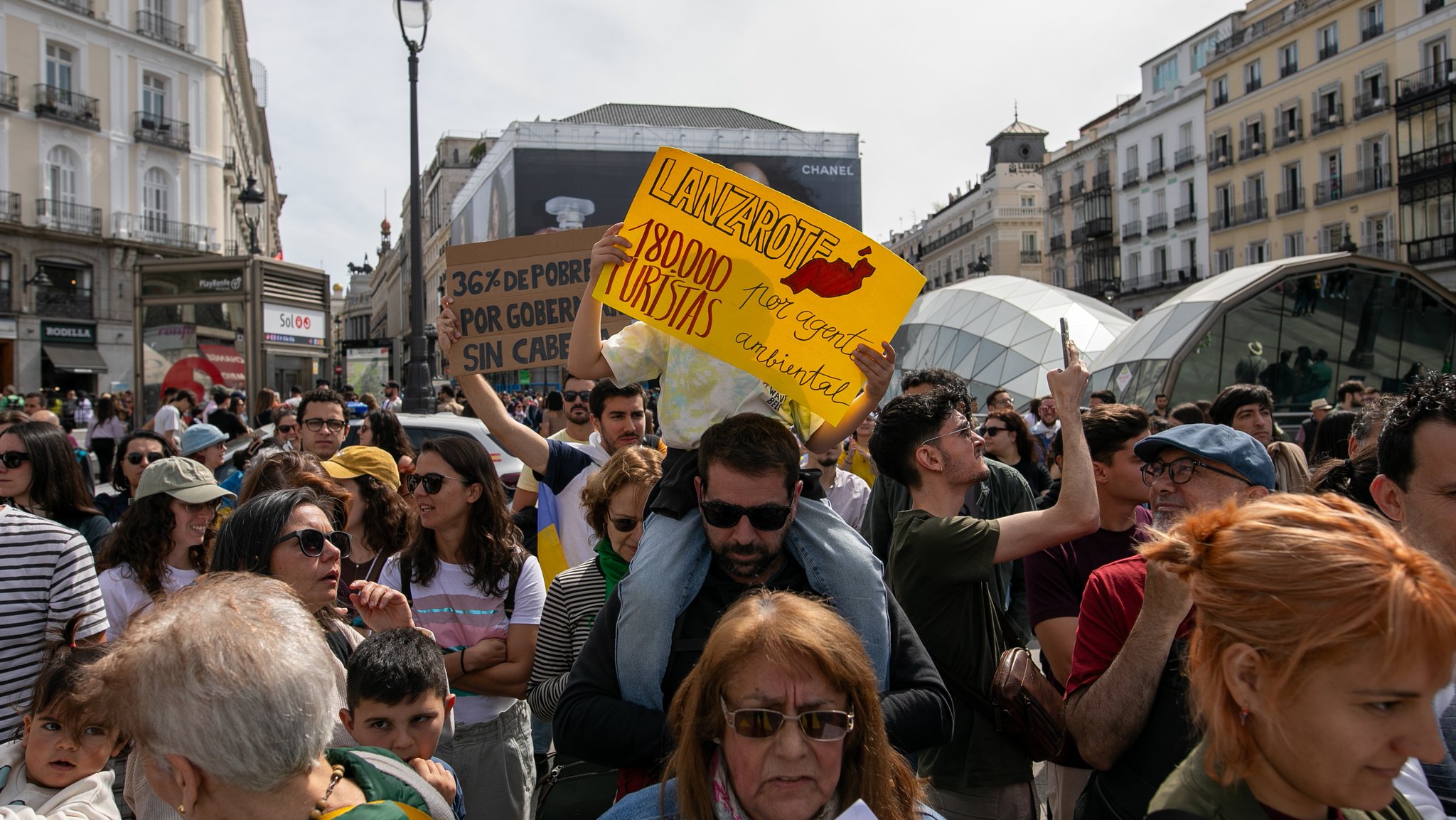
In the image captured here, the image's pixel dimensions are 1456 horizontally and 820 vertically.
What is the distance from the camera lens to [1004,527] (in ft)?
9.70

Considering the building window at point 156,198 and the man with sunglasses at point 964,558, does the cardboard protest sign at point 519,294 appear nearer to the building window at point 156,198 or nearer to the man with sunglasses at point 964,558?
the man with sunglasses at point 964,558

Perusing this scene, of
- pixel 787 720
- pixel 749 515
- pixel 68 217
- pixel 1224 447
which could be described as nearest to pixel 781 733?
pixel 787 720

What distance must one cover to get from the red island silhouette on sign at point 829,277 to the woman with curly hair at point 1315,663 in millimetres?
1688

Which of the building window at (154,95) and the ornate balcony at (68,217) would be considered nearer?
the ornate balcony at (68,217)

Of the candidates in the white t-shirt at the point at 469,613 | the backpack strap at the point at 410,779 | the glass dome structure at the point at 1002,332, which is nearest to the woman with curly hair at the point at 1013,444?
→ the white t-shirt at the point at 469,613

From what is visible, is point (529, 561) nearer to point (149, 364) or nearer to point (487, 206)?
point (149, 364)

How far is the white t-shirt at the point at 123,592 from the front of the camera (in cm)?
368

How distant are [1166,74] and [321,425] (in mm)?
57356

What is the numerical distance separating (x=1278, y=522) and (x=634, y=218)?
2.29 m

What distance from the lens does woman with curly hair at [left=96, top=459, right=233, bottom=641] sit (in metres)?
3.77

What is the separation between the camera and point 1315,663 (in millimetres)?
1527

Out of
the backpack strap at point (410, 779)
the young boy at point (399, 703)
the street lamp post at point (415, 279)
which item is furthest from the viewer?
the street lamp post at point (415, 279)

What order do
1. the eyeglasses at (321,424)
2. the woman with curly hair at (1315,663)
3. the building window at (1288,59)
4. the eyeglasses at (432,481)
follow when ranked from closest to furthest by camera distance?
1. the woman with curly hair at (1315,663)
2. the eyeglasses at (432,481)
3. the eyeglasses at (321,424)
4. the building window at (1288,59)

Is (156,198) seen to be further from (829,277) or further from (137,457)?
(829,277)
